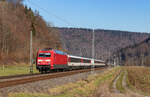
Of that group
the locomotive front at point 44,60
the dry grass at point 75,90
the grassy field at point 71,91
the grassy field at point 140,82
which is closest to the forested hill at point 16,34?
the locomotive front at point 44,60

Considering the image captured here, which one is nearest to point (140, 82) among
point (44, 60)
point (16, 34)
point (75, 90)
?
point (44, 60)

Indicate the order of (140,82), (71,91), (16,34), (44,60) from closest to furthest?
(71,91), (140,82), (44,60), (16,34)

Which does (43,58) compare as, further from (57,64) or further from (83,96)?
(83,96)

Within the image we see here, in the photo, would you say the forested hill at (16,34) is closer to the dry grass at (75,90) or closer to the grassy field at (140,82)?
the grassy field at (140,82)

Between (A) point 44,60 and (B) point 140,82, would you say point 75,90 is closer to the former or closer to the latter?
(B) point 140,82

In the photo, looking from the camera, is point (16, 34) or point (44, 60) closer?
point (44, 60)

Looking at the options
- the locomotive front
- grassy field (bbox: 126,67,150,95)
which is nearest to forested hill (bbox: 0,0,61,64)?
the locomotive front

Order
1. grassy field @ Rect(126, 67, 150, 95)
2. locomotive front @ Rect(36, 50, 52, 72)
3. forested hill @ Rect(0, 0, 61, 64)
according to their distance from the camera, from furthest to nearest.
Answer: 1. forested hill @ Rect(0, 0, 61, 64)
2. locomotive front @ Rect(36, 50, 52, 72)
3. grassy field @ Rect(126, 67, 150, 95)

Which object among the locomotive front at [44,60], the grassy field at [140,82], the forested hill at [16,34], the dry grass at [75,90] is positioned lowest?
Answer: the grassy field at [140,82]

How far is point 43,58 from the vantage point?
148 feet

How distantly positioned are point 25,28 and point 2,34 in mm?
23354

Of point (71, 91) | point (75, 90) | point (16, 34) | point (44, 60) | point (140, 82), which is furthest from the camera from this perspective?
point (16, 34)

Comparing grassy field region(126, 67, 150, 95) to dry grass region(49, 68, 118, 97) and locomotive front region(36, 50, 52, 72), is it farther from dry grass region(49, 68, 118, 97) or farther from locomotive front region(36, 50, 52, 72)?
locomotive front region(36, 50, 52, 72)

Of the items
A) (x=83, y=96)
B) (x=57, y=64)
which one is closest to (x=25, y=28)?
(x=57, y=64)
